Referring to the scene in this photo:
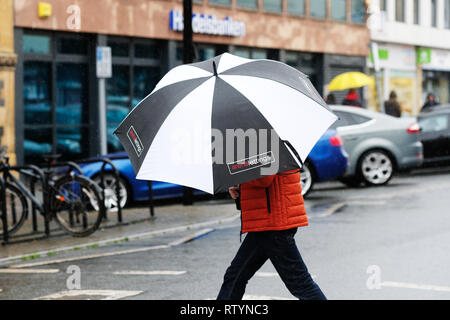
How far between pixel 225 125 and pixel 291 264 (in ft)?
3.18

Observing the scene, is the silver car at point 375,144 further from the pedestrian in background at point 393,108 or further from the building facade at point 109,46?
the building facade at point 109,46

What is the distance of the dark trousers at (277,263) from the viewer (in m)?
4.85

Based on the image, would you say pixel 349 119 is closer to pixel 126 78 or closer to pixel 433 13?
pixel 126 78

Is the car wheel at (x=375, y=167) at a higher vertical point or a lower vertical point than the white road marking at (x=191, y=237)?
higher

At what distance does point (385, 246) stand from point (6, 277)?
393 centimetres

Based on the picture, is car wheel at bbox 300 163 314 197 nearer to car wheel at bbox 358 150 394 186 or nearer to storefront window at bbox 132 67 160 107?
car wheel at bbox 358 150 394 186

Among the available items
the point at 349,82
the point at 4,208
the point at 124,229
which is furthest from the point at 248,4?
the point at 4,208

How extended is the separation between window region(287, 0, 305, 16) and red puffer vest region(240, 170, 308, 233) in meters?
23.8

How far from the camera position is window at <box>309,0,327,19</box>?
95.7 ft

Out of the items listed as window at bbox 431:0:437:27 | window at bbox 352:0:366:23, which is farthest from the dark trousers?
window at bbox 431:0:437:27

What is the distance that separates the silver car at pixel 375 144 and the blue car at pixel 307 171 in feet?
3.87

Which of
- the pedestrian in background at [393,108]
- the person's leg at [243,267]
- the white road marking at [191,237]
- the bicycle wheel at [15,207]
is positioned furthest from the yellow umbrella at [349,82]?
the person's leg at [243,267]

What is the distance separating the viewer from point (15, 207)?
10.6 metres
